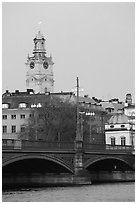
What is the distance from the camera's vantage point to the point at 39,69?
147375 mm

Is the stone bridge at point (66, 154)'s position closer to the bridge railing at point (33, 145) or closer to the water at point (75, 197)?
the bridge railing at point (33, 145)

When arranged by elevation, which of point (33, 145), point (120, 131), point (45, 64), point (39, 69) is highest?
point (45, 64)

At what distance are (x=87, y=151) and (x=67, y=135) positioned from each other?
2627 cm

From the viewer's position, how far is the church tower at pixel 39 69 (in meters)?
143

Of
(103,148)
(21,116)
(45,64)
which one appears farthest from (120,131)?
(45,64)

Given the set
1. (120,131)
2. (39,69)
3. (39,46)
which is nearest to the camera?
(120,131)

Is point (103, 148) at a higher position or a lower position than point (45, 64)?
lower

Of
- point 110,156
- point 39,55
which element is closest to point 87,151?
point 110,156

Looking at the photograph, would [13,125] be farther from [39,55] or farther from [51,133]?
[39,55]

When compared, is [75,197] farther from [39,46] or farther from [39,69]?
[39,69]

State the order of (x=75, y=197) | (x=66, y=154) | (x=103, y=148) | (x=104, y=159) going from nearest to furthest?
(x=75, y=197)
(x=66, y=154)
(x=104, y=159)
(x=103, y=148)

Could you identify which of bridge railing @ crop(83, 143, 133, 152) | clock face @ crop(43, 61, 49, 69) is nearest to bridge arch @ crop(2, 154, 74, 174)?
bridge railing @ crop(83, 143, 133, 152)

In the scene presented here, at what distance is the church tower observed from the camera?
143 meters

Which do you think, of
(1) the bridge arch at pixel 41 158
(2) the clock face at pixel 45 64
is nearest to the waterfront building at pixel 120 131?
(1) the bridge arch at pixel 41 158
